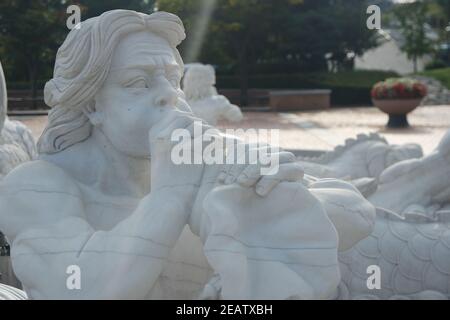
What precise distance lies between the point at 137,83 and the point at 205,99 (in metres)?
5.36

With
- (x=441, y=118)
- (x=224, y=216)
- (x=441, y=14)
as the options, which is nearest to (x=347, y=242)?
(x=224, y=216)

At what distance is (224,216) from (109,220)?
53cm

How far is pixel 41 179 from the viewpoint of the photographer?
7.00 ft

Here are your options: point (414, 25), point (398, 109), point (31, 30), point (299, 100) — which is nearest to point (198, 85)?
point (398, 109)

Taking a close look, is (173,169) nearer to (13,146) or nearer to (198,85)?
(13,146)

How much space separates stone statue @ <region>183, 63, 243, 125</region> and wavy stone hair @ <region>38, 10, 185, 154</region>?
4.97 meters

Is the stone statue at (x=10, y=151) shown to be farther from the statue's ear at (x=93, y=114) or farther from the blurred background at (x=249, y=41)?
the blurred background at (x=249, y=41)

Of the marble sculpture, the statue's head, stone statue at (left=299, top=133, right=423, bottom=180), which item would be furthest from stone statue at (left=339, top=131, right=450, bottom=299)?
the statue's head

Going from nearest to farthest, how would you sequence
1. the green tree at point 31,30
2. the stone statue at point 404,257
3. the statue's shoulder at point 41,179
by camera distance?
the statue's shoulder at point 41,179 → the stone statue at point 404,257 → the green tree at point 31,30

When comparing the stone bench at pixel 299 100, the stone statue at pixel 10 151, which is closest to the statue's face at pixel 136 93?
the stone statue at pixel 10 151

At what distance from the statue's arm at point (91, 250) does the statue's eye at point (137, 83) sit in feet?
1.27

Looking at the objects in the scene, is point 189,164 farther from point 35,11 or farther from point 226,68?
point 226,68

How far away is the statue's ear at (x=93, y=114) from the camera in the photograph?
224 cm

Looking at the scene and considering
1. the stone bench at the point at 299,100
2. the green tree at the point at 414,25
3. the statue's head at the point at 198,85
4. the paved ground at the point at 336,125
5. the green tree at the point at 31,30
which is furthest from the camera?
the green tree at the point at 414,25
